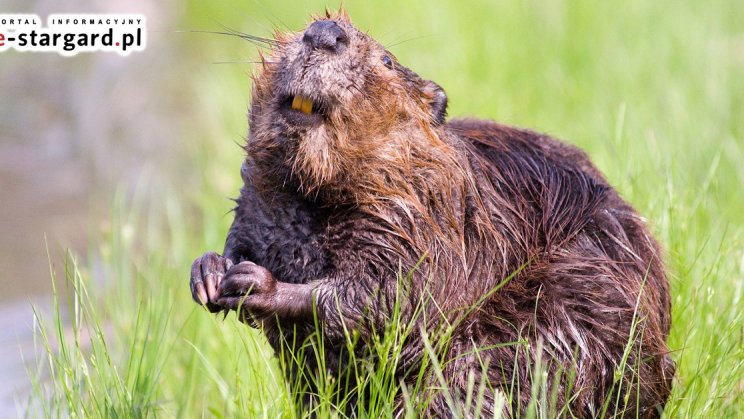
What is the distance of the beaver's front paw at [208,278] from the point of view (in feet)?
8.96

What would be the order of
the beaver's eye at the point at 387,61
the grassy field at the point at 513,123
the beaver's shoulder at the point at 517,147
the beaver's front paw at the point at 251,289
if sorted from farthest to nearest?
the beaver's shoulder at the point at 517,147 < the grassy field at the point at 513,123 < the beaver's eye at the point at 387,61 < the beaver's front paw at the point at 251,289

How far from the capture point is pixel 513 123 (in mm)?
A: 5426

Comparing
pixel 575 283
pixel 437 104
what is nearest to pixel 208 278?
pixel 437 104

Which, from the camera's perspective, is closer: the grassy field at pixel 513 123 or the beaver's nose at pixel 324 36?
the beaver's nose at pixel 324 36

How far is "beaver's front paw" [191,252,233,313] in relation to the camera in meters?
2.73

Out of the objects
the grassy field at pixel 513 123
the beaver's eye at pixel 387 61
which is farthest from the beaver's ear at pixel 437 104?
the grassy field at pixel 513 123

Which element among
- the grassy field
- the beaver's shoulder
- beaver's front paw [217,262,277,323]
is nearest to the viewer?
beaver's front paw [217,262,277,323]

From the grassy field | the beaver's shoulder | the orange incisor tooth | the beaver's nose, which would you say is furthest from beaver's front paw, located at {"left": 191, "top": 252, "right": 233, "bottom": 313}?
the beaver's shoulder

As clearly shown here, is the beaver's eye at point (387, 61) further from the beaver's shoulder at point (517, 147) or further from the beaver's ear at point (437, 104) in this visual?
the beaver's shoulder at point (517, 147)

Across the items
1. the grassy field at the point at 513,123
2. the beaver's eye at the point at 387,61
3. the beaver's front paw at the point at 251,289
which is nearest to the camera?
the beaver's front paw at the point at 251,289

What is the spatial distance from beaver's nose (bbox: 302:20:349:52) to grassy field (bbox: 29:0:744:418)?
485 mm

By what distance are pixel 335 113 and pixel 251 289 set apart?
1.66ft

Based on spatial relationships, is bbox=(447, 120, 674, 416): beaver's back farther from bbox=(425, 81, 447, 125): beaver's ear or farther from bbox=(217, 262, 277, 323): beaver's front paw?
bbox=(217, 262, 277, 323): beaver's front paw

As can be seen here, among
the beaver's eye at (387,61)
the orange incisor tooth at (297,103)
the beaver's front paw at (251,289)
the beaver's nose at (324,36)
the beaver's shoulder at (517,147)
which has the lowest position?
the beaver's front paw at (251,289)
